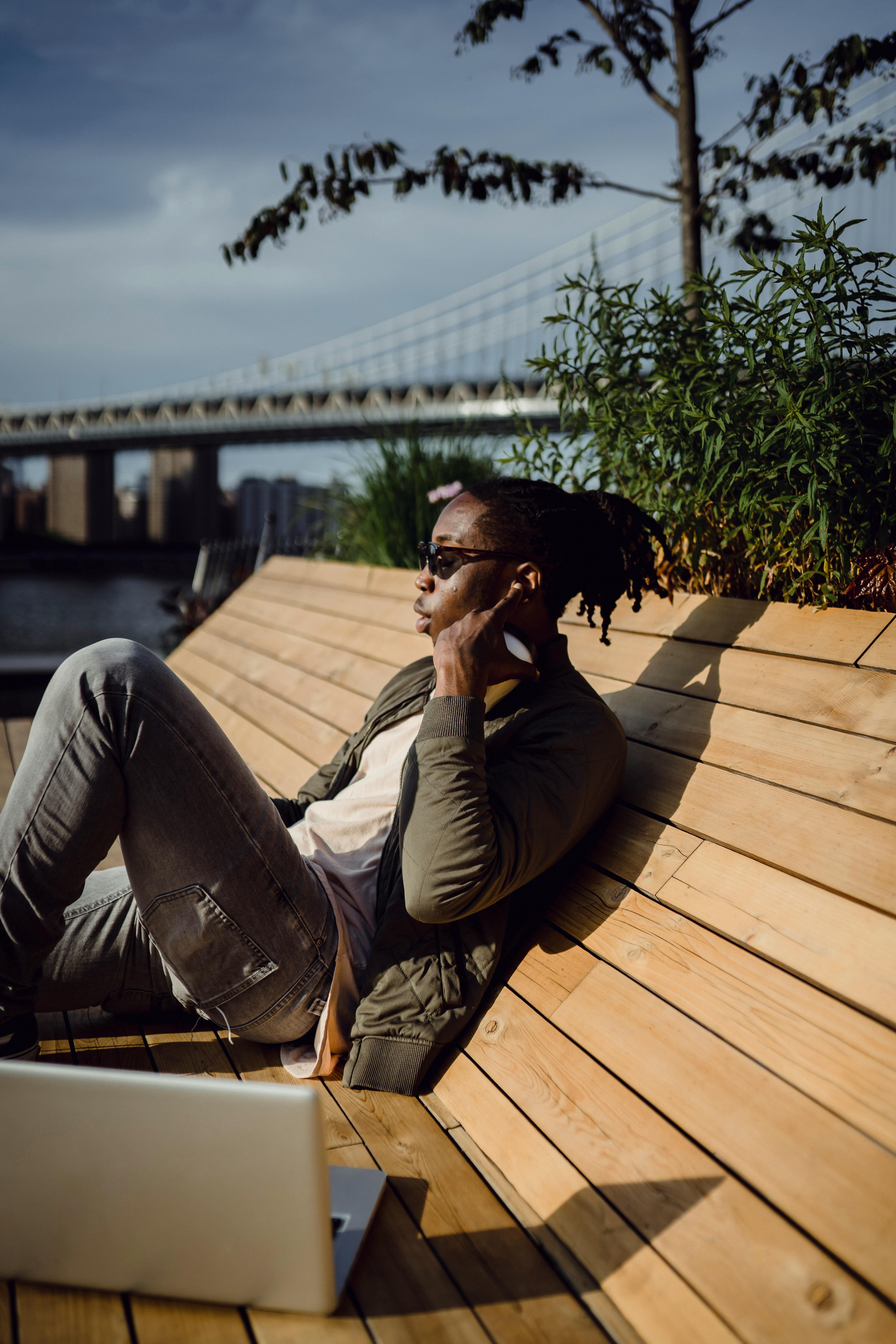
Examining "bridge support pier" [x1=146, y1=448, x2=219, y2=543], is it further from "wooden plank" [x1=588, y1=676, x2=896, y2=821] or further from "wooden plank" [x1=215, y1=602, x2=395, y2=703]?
"wooden plank" [x1=588, y1=676, x2=896, y2=821]

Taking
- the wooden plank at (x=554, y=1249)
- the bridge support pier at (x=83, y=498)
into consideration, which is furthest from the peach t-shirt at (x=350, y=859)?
the bridge support pier at (x=83, y=498)

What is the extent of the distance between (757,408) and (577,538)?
48 centimetres

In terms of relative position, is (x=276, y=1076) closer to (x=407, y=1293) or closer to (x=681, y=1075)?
(x=407, y=1293)

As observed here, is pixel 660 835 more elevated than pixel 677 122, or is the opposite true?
pixel 677 122

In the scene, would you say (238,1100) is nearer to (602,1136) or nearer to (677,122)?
(602,1136)

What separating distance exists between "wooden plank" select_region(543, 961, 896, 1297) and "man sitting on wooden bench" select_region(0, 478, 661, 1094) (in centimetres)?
21

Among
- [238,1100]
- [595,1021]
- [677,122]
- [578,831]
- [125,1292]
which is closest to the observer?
[238,1100]

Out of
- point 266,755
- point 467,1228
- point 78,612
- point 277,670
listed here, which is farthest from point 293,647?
point 78,612

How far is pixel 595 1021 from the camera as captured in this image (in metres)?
1.26

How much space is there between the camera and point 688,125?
3.53 meters

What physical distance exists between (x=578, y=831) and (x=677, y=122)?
3.25m

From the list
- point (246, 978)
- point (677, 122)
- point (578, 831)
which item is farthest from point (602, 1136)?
point (677, 122)

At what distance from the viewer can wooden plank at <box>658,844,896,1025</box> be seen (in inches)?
41.6

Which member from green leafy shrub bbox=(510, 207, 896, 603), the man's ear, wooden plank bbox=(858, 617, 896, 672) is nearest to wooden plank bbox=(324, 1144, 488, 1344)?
the man's ear
